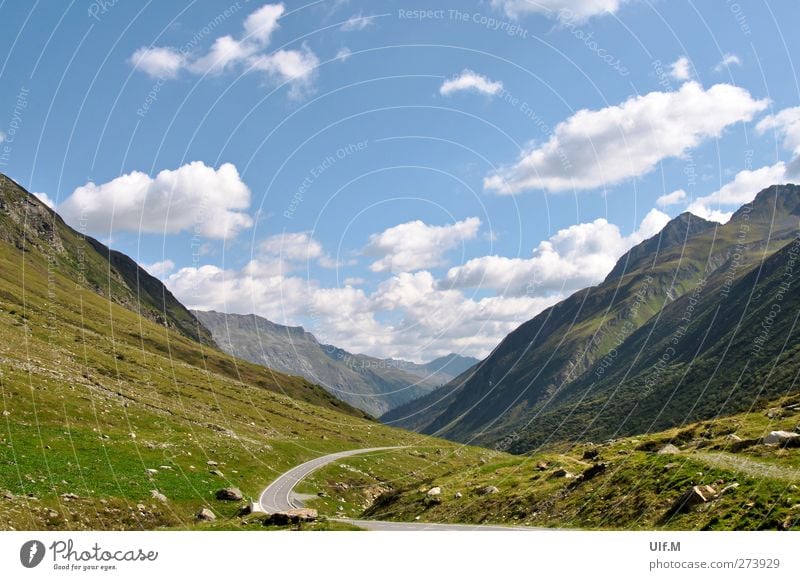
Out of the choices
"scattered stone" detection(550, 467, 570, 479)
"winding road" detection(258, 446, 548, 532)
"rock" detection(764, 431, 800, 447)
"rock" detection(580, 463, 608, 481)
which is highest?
"rock" detection(764, 431, 800, 447)

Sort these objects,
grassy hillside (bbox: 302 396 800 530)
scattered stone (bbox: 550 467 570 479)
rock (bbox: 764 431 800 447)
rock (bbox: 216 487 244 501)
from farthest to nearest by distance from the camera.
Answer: rock (bbox: 216 487 244 501)
scattered stone (bbox: 550 467 570 479)
rock (bbox: 764 431 800 447)
grassy hillside (bbox: 302 396 800 530)

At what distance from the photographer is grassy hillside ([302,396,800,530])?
85.3 feet

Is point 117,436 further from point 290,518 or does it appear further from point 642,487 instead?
point 642,487

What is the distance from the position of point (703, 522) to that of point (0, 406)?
6453 centimetres

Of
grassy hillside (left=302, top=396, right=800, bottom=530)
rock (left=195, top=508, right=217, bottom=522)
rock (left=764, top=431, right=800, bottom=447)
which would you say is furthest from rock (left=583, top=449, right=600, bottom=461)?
rock (left=195, top=508, right=217, bottom=522)

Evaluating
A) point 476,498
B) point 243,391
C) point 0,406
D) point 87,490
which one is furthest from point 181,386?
point 476,498

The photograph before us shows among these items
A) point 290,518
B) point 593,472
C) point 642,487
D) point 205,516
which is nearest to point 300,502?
point 205,516

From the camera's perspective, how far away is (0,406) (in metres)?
55.8

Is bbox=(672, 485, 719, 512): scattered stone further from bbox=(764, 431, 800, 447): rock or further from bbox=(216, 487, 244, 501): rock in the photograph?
bbox=(216, 487, 244, 501): rock

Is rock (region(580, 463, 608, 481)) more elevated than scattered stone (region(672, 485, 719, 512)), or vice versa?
scattered stone (region(672, 485, 719, 512))

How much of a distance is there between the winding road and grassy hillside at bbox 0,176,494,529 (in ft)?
7.41

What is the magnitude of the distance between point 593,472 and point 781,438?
12872mm

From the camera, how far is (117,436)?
61531mm
